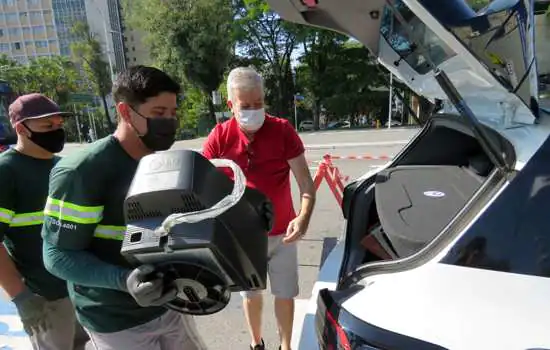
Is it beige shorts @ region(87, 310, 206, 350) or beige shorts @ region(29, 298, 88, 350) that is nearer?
beige shorts @ region(87, 310, 206, 350)

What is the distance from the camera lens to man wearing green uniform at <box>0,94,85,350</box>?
199 centimetres

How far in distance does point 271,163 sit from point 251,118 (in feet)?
1.04

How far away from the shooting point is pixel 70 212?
1343 mm

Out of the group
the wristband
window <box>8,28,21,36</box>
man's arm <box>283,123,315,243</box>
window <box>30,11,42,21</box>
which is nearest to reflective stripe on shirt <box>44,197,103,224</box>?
the wristband

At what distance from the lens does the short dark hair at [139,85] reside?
148 cm

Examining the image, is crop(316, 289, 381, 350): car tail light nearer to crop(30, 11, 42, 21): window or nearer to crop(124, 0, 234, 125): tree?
crop(124, 0, 234, 125): tree

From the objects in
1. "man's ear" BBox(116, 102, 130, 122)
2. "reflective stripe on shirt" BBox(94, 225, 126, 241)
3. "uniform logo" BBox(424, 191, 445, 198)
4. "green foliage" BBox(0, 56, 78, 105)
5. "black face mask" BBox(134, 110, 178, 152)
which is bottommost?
"uniform logo" BBox(424, 191, 445, 198)

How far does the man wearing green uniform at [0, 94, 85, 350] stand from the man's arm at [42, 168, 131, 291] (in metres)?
0.84

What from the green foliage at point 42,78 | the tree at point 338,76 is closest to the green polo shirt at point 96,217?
the tree at point 338,76

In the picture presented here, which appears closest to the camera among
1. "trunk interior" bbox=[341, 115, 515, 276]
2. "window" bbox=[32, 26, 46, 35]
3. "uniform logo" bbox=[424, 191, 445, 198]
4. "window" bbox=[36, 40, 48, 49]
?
"trunk interior" bbox=[341, 115, 515, 276]

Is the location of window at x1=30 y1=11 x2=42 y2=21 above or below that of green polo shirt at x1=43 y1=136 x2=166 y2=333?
above

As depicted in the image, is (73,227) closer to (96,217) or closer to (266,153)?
(96,217)

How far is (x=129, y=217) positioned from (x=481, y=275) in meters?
1.08

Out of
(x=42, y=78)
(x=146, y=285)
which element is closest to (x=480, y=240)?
(x=146, y=285)
